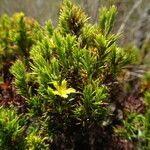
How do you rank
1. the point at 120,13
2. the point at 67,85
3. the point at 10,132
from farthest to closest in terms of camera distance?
the point at 120,13
the point at 67,85
the point at 10,132

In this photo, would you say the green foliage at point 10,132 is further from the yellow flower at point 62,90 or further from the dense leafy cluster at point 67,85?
the yellow flower at point 62,90

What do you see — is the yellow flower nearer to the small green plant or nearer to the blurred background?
the small green plant

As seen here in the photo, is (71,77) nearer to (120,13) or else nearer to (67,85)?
(67,85)

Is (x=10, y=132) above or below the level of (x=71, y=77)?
below

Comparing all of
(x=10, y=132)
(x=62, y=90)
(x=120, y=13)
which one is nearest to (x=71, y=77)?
(x=62, y=90)

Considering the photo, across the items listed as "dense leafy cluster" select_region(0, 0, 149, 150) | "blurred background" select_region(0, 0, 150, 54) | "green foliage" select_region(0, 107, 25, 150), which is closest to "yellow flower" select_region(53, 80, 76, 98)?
→ "dense leafy cluster" select_region(0, 0, 149, 150)

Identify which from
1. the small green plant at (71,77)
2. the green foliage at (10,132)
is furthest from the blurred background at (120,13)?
the green foliage at (10,132)

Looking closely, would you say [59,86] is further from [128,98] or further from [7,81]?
[128,98]
